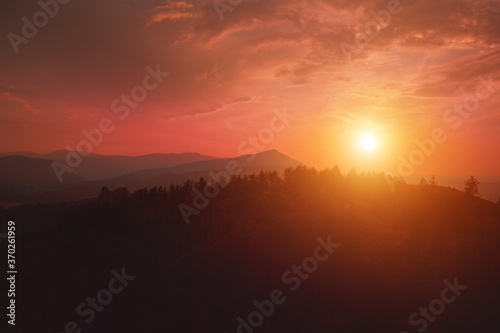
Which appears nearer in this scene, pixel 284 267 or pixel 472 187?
pixel 284 267

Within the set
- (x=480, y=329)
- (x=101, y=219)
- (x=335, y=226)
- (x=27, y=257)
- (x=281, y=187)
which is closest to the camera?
(x=480, y=329)

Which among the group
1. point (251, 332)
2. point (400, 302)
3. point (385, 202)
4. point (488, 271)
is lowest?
point (251, 332)

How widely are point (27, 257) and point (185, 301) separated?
41879 millimetres

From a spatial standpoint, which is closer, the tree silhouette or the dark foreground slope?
the dark foreground slope

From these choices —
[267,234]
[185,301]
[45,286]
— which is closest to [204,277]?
[185,301]

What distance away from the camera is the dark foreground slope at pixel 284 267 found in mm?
26719

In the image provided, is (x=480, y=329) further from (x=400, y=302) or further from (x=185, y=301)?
(x=185, y=301)

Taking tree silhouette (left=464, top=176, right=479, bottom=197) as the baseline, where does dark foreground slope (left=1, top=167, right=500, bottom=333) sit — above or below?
below

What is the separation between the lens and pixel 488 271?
93.9 ft

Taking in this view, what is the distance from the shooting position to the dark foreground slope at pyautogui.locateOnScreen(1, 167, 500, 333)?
2672 centimetres

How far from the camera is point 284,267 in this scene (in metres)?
34.1

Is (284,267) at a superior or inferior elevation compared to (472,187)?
inferior

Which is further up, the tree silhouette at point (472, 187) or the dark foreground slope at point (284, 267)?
the tree silhouette at point (472, 187)

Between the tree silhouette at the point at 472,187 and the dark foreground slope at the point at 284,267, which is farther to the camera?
the tree silhouette at the point at 472,187
